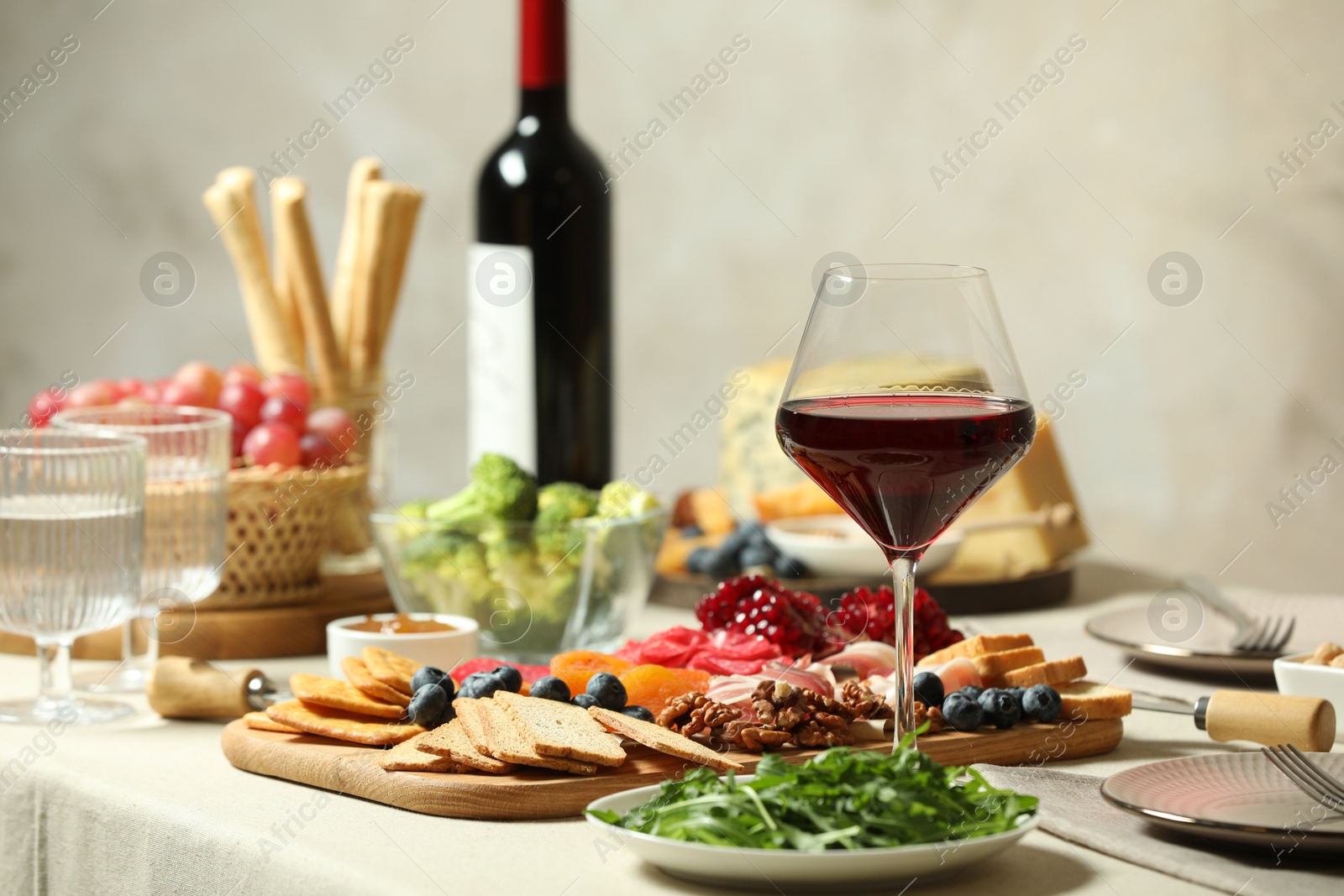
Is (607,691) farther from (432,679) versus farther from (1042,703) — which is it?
(1042,703)

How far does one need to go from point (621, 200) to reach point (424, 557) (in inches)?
98.7

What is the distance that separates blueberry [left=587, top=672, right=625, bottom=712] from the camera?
38.3 inches

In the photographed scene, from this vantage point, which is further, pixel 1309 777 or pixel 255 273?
pixel 255 273

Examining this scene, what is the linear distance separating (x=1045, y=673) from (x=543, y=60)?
3.26 ft

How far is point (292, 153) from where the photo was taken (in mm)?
3602

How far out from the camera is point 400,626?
1219mm

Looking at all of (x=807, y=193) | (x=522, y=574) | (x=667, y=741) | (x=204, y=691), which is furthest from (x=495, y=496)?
(x=807, y=193)

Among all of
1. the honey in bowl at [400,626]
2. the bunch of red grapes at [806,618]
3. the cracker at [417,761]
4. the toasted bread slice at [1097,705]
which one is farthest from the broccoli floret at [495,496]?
the toasted bread slice at [1097,705]

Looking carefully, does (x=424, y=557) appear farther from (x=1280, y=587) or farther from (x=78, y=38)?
(x=78, y=38)

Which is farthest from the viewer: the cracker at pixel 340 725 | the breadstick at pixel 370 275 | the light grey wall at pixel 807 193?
the light grey wall at pixel 807 193

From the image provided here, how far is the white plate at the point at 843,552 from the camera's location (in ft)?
5.39

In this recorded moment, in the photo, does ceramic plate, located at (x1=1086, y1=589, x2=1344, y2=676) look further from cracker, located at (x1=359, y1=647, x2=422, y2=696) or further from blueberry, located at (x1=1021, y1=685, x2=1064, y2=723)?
cracker, located at (x1=359, y1=647, x2=422, y2=696)

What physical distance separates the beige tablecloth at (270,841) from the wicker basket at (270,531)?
326 millimetres

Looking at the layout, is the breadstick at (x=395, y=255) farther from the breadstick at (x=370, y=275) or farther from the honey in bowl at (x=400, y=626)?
the honey in bowl at (x=400, y=626)
